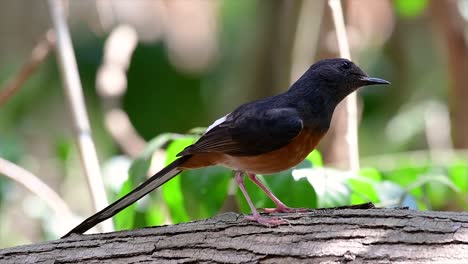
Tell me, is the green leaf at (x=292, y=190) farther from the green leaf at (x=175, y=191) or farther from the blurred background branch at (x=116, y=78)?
the blurred background branch at (x=116, y=78)

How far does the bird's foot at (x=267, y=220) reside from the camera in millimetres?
3095

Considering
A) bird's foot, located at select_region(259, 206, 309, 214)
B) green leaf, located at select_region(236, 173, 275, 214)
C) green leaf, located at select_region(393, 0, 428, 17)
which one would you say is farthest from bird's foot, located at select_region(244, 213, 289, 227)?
green leaf, located at select_region(393, 0, 428, 17)

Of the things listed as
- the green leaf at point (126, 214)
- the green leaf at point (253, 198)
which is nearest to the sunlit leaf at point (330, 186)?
the green leaf at point (253, 198)

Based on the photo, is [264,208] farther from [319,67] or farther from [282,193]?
[319,67]

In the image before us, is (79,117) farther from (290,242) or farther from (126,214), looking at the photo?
(290,242)

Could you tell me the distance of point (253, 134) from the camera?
A: 356 cm

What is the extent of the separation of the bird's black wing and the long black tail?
125 millimetres

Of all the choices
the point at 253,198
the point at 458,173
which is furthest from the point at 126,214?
the point at 458,173

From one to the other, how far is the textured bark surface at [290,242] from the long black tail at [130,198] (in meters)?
0.09

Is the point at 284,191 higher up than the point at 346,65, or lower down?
lower down

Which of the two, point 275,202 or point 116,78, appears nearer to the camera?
point 275,202

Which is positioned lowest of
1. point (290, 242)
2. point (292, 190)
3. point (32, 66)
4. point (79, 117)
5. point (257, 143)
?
point (290, 242)

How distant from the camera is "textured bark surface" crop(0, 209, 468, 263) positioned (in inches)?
109

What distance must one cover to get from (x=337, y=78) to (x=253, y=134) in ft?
2.01
